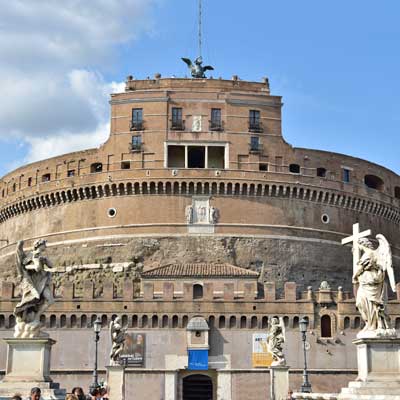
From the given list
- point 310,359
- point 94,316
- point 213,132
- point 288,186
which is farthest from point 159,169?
point 310,359

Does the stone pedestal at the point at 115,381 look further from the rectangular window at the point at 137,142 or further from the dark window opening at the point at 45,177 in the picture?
the dark window opening at the point at 45,177

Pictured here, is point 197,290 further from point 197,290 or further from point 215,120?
point 215,120

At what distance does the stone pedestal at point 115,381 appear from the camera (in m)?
30.2

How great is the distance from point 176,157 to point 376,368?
39.9 metres

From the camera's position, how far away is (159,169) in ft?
164

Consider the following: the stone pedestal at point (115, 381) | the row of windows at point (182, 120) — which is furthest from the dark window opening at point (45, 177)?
the stone pedestal at point (115, 381)

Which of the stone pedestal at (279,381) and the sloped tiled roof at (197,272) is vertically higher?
the sloped tiled roof at (197,272)

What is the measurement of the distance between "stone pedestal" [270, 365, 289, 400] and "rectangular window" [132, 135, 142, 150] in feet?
78.6

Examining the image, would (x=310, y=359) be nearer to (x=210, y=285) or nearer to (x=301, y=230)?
(x=210, y=285)

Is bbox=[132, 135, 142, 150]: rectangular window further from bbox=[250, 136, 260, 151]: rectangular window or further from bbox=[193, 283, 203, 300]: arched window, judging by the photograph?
bbox=[193, 283, 203, 300]: arched window

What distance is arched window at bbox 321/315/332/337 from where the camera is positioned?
136 feet

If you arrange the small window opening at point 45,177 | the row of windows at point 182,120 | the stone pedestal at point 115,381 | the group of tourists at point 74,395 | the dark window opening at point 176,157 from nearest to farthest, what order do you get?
the group of tourists at point 74,395 → the stone pedestal at point 115,381 → the row of windows at point 182,120 → the dark window opening at point 176,157 → the small window opening at point 45,177

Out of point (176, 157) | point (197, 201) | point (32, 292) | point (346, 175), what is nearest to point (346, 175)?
point (346, 175)

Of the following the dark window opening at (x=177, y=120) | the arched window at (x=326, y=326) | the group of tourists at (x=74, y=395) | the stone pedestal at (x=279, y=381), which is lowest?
the group of tourists at (x=74, y=395)
